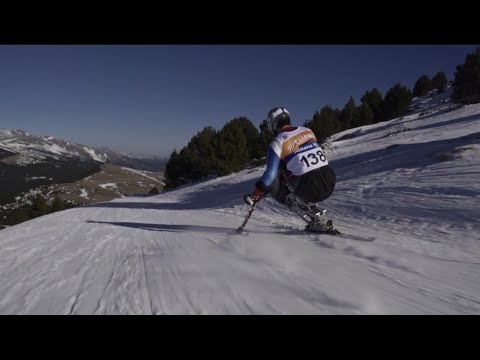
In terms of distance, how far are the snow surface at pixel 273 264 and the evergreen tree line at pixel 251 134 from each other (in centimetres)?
3691

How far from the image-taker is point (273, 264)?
3.92 meters

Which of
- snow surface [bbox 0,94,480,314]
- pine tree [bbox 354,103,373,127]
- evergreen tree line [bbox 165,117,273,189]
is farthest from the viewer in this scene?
pine tree [bbox 354,103,373,127]

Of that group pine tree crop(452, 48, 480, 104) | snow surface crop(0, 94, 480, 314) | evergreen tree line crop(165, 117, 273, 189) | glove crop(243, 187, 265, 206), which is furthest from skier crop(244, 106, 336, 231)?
pine tree crop(452, 48, 480, 104)

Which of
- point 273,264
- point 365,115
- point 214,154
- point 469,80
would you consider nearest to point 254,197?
point 273,264

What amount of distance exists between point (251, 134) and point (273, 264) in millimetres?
57366

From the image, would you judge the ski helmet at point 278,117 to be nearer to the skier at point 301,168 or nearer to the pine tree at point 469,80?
the skier at point 301,168

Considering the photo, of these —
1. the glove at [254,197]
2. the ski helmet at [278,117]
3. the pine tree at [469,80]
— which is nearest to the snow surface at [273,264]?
the glove at [254,197]

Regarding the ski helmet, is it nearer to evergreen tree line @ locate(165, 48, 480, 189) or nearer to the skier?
the skier

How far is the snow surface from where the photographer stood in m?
2.81

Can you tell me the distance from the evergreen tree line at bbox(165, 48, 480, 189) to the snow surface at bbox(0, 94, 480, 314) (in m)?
36.9

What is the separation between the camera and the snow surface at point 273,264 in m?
2.81

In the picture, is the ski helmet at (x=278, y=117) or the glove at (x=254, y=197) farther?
the ski helmet at (x=278, y=117)
